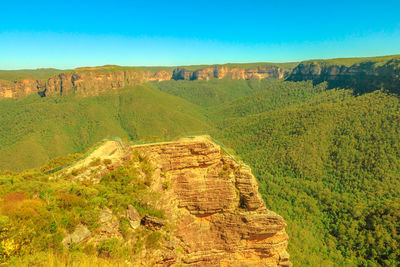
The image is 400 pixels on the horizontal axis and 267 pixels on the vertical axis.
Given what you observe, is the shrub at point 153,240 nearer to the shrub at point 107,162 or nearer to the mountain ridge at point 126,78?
the shrub at point 107,162

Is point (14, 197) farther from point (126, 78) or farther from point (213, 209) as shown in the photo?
point (126, 78)

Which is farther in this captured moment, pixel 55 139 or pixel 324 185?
pixel 55 139

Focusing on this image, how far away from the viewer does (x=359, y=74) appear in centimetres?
9212

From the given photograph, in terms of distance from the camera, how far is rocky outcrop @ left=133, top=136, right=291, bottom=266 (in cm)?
1415

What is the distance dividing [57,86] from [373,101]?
14915cm

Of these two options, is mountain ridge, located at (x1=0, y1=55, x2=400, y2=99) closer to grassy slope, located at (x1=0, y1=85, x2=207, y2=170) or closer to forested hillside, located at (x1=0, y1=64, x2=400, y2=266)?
forested hillside, located at (x1=0, y1=64, x2=400, y2=266)

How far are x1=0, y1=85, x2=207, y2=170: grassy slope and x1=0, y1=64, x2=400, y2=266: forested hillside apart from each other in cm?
47

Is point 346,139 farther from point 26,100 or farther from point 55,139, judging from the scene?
point 26,100

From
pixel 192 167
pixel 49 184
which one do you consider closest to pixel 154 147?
pixel 192 167

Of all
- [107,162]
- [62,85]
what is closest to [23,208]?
[107,162]

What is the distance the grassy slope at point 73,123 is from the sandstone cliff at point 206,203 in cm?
6698

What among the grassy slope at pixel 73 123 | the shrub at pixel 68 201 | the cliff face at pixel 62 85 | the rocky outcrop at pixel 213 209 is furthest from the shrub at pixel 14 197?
the cliff face at pixel 62 85

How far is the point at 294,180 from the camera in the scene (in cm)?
4866

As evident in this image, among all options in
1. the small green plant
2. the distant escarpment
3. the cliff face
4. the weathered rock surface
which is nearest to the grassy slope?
the cliff face
